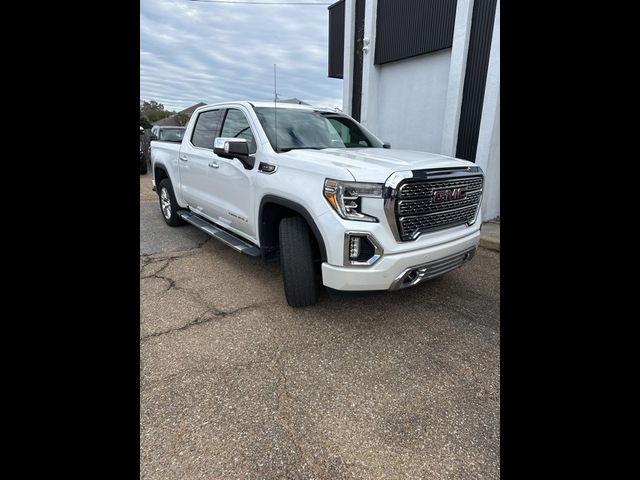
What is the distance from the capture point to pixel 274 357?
8.62ft

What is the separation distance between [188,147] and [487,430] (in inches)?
183

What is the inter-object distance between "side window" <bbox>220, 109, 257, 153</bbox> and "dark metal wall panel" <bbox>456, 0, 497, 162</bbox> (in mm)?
4463

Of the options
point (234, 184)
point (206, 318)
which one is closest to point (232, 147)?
point (234, 184)

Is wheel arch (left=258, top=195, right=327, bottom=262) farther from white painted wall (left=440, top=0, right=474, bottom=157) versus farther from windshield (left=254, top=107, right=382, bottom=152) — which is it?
white painted wall (left=440, top=0, right=474, bottom=157)

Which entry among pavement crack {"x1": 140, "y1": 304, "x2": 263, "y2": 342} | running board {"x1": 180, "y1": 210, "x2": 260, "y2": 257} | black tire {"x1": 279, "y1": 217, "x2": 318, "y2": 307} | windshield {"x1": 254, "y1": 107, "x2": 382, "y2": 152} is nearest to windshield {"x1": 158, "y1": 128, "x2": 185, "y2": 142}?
running board {"x1": 180, "y1": 210, "x2": 260, "y2": 257}

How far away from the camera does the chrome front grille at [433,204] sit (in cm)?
259

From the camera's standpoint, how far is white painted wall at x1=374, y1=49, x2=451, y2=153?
736 centimetres

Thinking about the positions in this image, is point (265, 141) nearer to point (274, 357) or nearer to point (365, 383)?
point (274, 357)

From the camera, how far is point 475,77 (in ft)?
20.9

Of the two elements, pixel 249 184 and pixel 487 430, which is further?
pixel 249 184

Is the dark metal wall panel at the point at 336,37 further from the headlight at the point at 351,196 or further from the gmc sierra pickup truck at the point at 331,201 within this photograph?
the headlight at the point at 351,196

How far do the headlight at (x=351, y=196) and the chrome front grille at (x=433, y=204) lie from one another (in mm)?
177

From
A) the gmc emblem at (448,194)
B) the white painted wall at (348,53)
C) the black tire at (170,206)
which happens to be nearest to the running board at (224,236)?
the black tire at (170,206)
